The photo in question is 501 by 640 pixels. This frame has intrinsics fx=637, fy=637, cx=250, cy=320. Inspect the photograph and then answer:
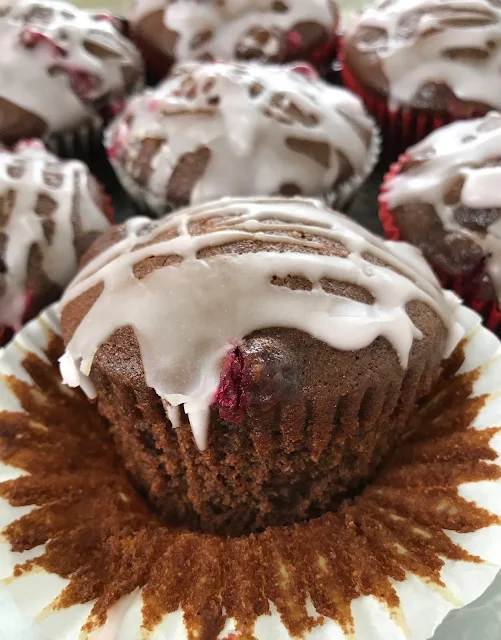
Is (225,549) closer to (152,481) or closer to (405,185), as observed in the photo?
(152,481)

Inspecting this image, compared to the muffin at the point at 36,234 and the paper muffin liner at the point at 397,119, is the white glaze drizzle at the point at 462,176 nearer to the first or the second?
the paper muffin liner at the point at 397,119

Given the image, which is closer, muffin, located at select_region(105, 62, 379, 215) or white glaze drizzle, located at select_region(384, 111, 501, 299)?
white glaze drizzle, located at select_region(384, 111, 501, 299)

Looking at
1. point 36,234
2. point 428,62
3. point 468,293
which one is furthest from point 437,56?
point 36,234

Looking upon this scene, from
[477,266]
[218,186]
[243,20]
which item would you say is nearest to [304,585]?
[477,266]

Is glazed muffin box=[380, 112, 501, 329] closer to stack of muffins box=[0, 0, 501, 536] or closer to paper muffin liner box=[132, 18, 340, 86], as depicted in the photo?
stack of muffins box=[0, 0, 501, 536]

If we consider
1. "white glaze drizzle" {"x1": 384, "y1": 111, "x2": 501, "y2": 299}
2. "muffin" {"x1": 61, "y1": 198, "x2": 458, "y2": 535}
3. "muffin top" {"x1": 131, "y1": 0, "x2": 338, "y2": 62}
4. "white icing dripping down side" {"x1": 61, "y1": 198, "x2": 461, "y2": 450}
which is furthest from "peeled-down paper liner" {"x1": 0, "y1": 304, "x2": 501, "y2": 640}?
"muffin top" {"x1": 131, "y1": 0, "x2": 338, "y2": 62}

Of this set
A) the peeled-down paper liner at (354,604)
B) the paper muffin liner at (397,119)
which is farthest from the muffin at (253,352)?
the paper muffin liner at (397,119)
